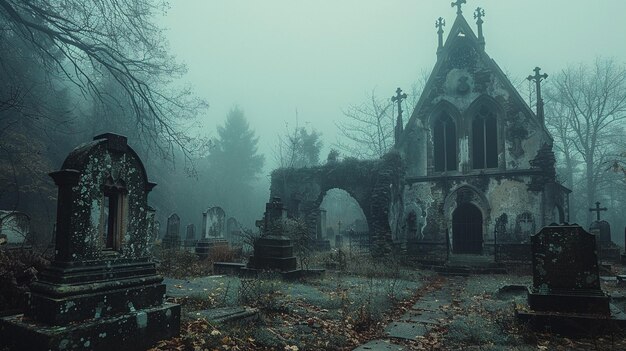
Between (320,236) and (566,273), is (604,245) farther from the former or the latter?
(566,273)

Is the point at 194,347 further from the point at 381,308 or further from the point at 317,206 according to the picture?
the point at 317,206

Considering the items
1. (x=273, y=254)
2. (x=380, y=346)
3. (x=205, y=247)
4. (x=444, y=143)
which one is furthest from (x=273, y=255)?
(x=444, y=143)

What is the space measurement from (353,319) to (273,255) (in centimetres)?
552

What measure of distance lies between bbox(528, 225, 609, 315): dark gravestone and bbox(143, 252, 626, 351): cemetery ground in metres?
0.54

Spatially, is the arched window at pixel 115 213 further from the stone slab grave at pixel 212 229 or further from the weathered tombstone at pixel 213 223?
the weathered tombstone at pixel 213 223

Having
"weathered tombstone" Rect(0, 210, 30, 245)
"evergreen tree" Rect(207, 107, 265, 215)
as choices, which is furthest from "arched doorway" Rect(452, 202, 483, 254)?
"evergreen tree" Rect(207, 107, 265, 215)

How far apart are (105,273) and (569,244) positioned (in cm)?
729

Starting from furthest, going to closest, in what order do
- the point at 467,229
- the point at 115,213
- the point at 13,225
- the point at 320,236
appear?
the point at 320,236 < the point at 467,229 < the point at 13,225 < the point at 115,213

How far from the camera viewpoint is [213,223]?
63.3 feet

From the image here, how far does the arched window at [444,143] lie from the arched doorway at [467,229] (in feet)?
6.91

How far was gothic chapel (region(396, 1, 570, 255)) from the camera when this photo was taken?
1705 cm

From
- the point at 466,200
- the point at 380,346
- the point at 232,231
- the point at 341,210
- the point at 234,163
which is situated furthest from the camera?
the point at 341,210

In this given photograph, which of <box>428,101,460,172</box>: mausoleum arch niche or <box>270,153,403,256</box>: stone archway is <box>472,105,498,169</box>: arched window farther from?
<box>270,153,403,256</box>: stone archway

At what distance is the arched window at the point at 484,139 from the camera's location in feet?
60.0
